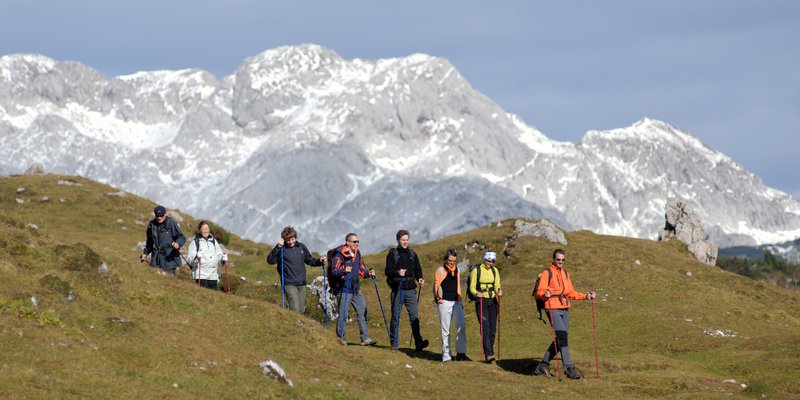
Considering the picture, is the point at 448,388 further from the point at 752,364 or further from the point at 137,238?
the point at 137,238

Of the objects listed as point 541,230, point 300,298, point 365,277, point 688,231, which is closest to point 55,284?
point 300,298

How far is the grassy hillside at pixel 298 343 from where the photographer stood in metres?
22.6

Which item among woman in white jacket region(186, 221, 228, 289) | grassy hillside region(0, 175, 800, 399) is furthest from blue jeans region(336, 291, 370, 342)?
woman in white jacket region(186, 221, 228, 289)

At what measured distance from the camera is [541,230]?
61219mm

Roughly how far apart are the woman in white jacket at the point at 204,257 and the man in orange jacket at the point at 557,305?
11.1 meters

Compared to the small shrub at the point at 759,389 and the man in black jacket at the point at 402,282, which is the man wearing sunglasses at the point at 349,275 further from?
the small shrub at the point at 759,389

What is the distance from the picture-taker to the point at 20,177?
7500 centimetres

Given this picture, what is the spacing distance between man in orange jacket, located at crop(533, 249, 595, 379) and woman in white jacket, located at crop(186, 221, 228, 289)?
439 inches

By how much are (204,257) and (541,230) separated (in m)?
31.3


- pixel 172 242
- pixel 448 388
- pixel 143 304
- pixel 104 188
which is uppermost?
pixel 104 188

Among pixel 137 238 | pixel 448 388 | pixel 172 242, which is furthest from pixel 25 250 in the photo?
pixel 137 238

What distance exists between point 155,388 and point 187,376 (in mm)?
1408

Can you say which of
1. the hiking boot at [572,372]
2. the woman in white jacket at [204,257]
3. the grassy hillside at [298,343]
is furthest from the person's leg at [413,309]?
the woman in white jacket at [204,257]

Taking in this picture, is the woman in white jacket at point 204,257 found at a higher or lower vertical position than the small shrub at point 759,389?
higher
